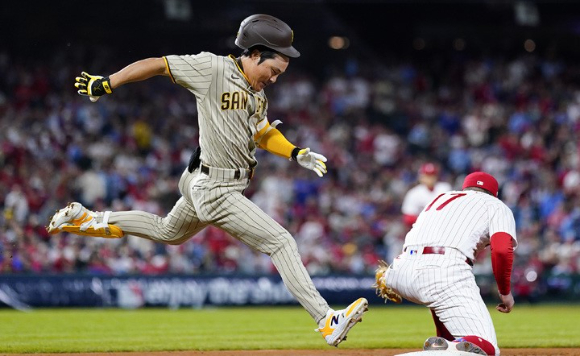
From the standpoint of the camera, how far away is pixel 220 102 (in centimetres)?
596

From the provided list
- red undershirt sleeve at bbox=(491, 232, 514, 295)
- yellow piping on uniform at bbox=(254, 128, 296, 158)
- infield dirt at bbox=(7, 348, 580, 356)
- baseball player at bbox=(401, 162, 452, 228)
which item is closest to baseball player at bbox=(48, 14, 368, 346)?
yellow piping on uniform at bbox=(254, 128, 296, 158)

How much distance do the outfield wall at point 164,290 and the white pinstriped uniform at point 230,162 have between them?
882 cm

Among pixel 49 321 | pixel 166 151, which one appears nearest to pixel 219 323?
pixel 49 321

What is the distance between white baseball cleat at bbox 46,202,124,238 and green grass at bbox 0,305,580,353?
1.82m

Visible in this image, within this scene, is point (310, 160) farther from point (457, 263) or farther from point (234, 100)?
point (457, 263)

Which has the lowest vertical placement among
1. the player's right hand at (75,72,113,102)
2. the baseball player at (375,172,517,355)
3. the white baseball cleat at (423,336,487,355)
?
the white baseball cleat at (423,336,487,355)

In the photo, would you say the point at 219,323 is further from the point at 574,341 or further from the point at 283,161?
the point at 283,161

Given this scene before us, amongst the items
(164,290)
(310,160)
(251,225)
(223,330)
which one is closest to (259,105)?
(310,160)

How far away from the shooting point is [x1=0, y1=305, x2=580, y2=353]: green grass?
28.4 ft

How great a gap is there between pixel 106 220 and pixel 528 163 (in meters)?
14.5

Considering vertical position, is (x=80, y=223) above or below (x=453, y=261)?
above

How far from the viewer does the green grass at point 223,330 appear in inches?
340

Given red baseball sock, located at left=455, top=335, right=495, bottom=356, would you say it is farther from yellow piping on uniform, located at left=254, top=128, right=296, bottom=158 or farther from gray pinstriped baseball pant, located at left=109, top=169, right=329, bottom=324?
yellow piping on uniform, located at left=254, top=128, right=296, bottom=158

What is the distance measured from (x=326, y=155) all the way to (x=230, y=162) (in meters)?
13.6
